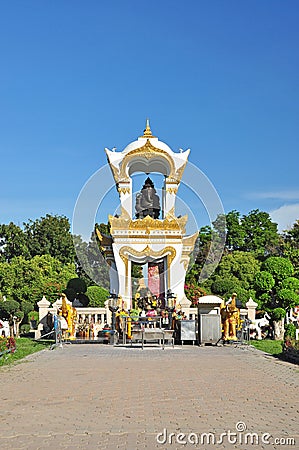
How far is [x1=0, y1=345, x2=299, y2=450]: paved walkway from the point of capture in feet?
22.6

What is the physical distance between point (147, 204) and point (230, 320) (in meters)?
12.0

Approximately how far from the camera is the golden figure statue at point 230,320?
22562 millimetres

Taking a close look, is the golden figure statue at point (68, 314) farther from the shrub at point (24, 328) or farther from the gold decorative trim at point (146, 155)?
the gold decorative trim at point (146, 155)

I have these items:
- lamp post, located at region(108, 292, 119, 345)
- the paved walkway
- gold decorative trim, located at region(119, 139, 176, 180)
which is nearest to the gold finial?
gold decorative trim, located at region(119, 139, 176, 180)

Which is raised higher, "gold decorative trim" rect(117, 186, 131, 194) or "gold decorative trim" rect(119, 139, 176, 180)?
"gold decorative trim" rect(119, 139, 176, 180)

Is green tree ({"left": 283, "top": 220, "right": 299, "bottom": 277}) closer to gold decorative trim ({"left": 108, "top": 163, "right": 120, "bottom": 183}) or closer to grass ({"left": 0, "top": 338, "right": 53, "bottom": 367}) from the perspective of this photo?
gold decorative trim ({"left": 108, "top": 163, "right": 120, "bottom": 183})

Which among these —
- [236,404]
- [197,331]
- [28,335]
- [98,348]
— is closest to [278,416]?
[236,404]

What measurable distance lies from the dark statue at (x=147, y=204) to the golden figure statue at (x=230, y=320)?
→ 1150 cm

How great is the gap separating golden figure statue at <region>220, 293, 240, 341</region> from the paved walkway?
20.3 feet

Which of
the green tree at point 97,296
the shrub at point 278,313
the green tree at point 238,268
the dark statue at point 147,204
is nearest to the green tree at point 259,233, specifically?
the green tree at point 238,268

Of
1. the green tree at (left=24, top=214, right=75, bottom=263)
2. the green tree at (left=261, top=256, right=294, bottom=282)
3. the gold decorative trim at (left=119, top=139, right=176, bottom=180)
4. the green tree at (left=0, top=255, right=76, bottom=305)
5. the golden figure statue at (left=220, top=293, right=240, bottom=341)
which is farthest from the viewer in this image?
the green tree at (left=24, top=214, right=75, bottom=263)

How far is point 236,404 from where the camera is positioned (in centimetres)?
916

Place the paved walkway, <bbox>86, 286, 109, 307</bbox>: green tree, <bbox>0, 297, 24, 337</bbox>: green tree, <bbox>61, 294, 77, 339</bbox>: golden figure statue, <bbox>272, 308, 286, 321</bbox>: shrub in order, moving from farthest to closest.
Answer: <bbox>86, 286, 109, 307</bbox>: green tree < <bbox>0, 297, 24, 337</bbox>: green tree < <bbox>272, 308, 286, 321</bbox>: shrub < <bbox>61, 294, 77, 339</bbox>: golden figure statue < the paved walkway

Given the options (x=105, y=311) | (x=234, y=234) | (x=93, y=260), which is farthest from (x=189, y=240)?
(x=234, y=234)
